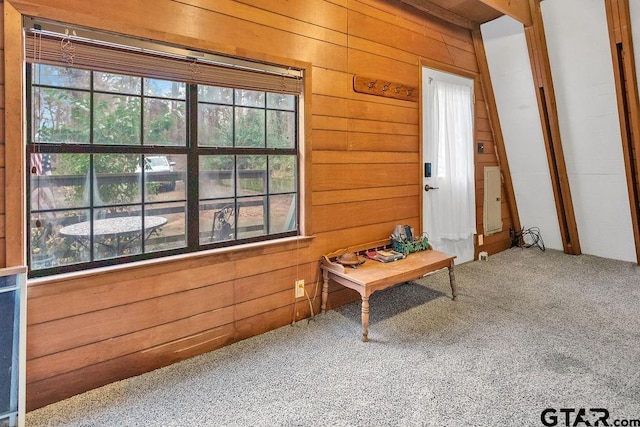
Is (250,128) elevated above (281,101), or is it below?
below

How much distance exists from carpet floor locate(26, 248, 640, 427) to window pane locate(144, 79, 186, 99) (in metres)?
1.53

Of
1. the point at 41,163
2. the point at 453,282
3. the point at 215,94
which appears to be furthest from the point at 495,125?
the point at 41,163

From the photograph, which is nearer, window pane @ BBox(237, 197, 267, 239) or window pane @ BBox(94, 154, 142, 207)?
window pane @ BBox(94, 154, 142, 207)

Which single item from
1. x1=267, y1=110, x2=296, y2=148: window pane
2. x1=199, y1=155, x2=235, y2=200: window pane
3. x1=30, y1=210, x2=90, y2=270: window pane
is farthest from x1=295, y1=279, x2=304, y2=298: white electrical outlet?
x1=30, y1=210, x2=90, y2=270: window pane

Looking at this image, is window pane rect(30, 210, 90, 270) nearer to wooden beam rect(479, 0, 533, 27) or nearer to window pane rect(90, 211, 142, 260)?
window pane rect(90, 211, 142, 260)

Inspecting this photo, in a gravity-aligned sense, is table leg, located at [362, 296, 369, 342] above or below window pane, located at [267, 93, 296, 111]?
below

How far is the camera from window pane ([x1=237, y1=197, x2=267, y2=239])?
2.43 meters

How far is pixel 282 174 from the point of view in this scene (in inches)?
102

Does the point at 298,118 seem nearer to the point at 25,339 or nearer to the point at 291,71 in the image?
the point at 291,71

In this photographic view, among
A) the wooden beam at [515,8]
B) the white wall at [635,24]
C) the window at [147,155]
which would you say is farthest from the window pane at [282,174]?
the white wall at [635,24]

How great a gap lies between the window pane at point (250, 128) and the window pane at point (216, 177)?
0.51 ft

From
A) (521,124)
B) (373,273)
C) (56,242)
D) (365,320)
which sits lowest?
(365,320)

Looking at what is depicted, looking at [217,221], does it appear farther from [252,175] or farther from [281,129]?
[281,129]

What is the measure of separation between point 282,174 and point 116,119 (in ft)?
3.52
